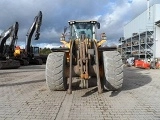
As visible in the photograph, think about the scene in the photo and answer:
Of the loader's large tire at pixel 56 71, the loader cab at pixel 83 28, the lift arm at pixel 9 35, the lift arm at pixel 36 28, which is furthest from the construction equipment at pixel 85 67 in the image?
the lift arm at pixel 36 28

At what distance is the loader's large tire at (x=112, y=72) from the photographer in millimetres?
9430

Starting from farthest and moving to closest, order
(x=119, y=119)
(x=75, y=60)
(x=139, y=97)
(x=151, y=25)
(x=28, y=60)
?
(x=151, y=25) < (x=28, y=60) < (x=75, y=60) < (x=139, y=97) < (x=119, y=119)

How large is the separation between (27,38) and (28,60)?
15.5ft

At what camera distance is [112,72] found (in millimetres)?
9422

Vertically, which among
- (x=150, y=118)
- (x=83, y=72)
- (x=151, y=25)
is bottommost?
(x=150, y=118)

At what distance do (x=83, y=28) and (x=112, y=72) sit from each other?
361 centimetres

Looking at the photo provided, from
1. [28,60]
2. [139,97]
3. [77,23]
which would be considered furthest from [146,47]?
[139,97]

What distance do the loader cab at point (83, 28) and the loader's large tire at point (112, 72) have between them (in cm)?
287

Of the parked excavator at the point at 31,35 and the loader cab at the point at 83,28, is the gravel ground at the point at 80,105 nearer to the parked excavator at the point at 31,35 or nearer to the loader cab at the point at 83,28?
the loader cab at the point at 83,28

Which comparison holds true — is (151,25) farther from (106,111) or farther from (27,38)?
A: (106,111)

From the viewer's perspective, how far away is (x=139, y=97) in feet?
29.1

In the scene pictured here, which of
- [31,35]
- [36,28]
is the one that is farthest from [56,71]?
[31,35]

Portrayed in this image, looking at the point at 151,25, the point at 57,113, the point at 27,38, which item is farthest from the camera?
the point at 151,25

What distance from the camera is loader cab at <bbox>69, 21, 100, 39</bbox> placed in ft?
40.0
